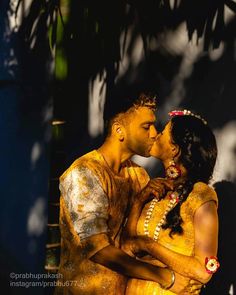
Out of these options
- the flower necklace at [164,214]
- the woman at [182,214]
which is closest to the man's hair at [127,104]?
the woman at [182,214]

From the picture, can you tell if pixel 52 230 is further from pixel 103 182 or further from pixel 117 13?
pixel 117 13

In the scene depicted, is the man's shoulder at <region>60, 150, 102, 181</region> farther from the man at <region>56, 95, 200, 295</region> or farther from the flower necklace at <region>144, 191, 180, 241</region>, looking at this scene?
the flower necklace at <region>144, 191, 180, 241</region>

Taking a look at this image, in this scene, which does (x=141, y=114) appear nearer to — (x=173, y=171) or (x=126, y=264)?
(x=173, y=171)

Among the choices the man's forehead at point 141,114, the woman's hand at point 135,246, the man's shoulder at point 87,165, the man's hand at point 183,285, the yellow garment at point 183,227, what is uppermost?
the man's forehead at point 141,114

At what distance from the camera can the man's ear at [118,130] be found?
392 cm

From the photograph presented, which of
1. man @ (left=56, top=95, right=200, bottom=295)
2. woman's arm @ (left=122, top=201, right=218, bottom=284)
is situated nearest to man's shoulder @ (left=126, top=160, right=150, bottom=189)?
A: man @ (left=56, top=95, right=200, bottom=295)

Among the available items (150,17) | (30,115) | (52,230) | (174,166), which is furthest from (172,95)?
(30,115)

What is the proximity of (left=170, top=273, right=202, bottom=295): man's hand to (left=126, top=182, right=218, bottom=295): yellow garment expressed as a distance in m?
0.05

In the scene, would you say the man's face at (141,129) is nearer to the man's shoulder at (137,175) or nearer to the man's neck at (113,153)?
the man's neck at (113,153)

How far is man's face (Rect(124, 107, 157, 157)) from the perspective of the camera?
387 cm

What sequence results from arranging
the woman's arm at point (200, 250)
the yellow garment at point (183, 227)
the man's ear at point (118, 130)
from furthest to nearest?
the man's ear at point (118, 130)
the yellow garment at point (183, 227)
the woman's arm at point (200, 250)

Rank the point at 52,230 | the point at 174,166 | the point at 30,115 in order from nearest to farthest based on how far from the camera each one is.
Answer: the point at 174,166 < the point at 52,230 < the point at 30,115

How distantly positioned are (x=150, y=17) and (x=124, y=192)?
2.02 meters

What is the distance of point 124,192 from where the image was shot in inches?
159
